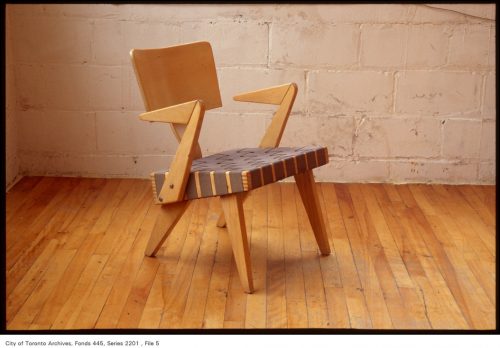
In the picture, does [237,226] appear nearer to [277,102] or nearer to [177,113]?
[177,113]

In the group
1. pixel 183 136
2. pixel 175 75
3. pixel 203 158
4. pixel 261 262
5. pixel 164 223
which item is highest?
pixel 175 75

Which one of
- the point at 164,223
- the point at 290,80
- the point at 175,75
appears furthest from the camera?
the point at 290,80

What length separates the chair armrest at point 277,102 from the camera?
310 cm

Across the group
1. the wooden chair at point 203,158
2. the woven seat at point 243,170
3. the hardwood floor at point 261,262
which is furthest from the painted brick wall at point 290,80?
the woven seat at point 243,170

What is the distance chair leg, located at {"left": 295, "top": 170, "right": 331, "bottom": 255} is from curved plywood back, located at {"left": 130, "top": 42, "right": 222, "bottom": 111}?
0.51 metres

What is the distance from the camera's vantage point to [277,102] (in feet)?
10.3

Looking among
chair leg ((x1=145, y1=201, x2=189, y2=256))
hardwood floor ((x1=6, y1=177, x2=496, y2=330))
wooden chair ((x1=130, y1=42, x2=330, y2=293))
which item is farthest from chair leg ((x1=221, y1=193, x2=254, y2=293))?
chair leg ((x1=145, y1=201, x2=189, y2=256))

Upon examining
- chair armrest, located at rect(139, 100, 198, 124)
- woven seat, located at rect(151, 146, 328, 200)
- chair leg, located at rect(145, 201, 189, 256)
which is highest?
chair armrest, located at rect(139, 100, 198, 124)

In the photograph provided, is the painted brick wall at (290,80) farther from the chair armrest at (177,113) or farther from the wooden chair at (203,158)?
the chair armrest at (177,113)

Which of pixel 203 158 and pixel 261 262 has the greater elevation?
pixel 203 158

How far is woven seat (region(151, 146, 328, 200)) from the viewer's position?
2623mm

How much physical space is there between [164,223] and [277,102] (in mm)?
625

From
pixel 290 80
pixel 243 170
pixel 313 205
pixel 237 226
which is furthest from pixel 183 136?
pixel 290 80

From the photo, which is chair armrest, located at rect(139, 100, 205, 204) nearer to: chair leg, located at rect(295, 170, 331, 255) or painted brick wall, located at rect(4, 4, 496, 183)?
chair leg, located at rect(295, 170, 331, 255)
